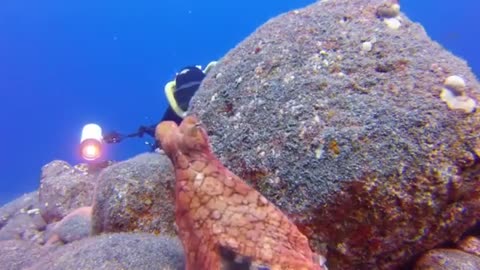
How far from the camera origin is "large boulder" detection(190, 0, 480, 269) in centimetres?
280

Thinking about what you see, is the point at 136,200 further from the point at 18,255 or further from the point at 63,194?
the point at 63,194

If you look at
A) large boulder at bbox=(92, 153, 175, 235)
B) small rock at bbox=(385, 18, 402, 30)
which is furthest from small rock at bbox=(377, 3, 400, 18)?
large boulder at bbox=(92, 153, 175, 235)

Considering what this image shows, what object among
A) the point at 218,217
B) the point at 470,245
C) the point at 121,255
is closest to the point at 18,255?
the point at 121,255

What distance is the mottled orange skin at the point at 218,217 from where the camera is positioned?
7.89ft

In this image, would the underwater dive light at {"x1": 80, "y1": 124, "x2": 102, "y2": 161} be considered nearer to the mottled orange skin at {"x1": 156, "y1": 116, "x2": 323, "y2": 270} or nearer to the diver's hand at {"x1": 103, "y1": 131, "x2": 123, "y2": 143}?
the diver's hand at {"x1": 103, "y1": 131, "x2": 123, "y2": 143}

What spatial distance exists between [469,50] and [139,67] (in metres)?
86.3

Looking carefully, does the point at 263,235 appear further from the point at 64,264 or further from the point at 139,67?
the point at 139,67

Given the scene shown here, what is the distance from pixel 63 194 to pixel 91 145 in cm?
121

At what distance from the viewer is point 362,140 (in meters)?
2.88

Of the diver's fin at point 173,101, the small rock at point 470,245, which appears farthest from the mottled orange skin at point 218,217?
the diver's fin at point 173,101

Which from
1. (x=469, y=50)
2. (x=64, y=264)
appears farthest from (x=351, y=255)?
(x=469, y=50)

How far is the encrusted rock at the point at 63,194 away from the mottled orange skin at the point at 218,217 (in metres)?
4.65

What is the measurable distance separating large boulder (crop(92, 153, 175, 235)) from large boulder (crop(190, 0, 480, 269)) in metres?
0.86

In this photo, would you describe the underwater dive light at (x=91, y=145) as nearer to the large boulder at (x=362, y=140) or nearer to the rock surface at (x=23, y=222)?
the rock surface at (x=23, y=222)
